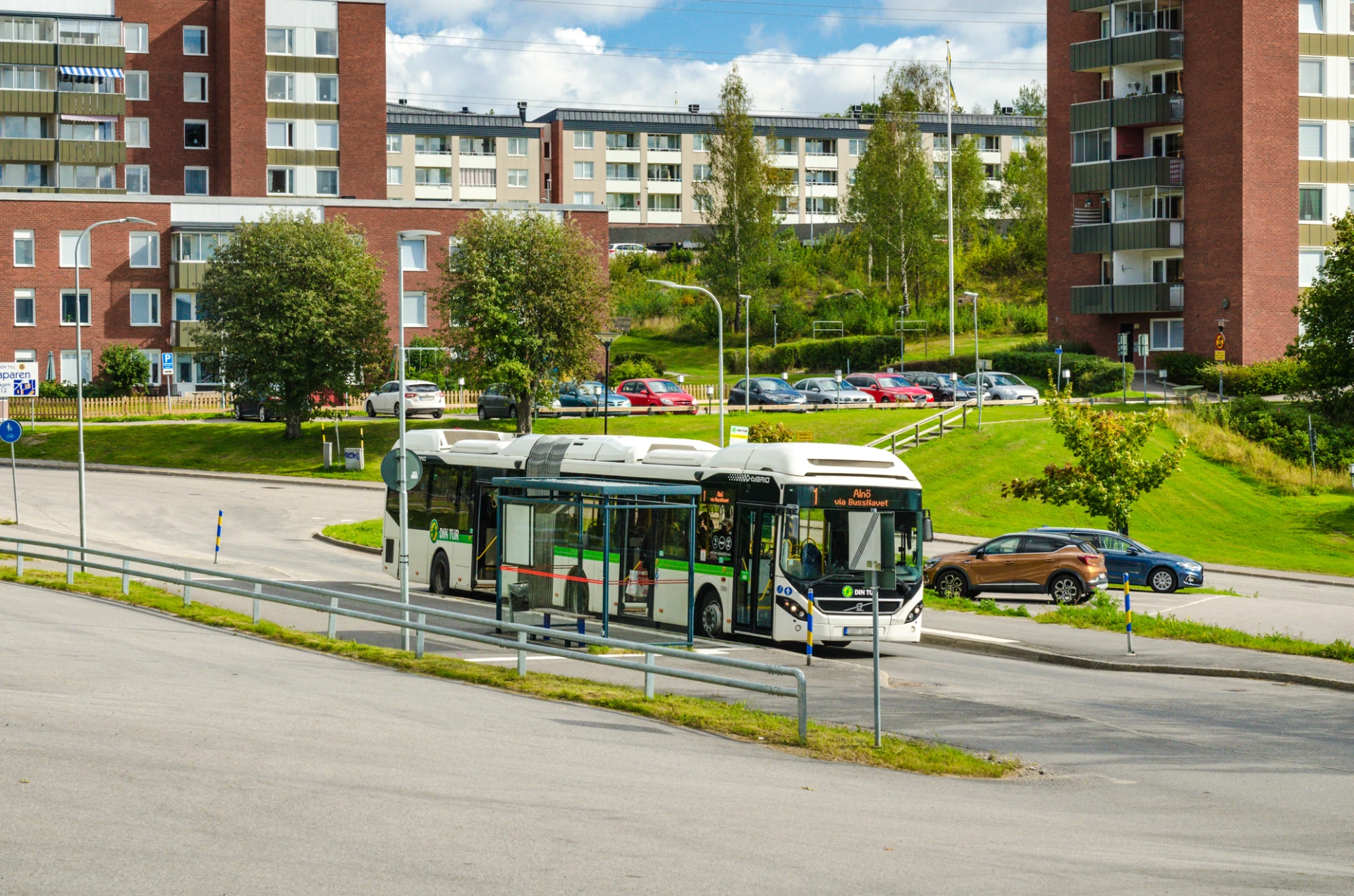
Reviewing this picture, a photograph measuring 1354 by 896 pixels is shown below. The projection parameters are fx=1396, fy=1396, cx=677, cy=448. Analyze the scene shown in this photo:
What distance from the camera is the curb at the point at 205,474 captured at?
49.5 meters

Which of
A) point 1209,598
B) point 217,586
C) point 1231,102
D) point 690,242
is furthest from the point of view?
point 690,242

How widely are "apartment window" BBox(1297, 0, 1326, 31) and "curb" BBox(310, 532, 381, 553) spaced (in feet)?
163

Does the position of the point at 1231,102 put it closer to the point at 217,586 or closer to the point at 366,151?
the point at 366,151

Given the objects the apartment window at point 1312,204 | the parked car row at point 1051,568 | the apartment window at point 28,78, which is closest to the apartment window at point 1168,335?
the apartment window at point 1312,204

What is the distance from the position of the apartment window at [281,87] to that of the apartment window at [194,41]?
5530 millimetres

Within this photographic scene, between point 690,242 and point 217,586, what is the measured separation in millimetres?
94900

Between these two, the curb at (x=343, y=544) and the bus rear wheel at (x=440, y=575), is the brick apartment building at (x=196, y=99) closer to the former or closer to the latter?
the curb at (x=343, y=544)

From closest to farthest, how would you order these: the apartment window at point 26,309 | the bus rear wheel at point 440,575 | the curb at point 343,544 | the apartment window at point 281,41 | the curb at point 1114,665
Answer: the curb at point 1114,665
the bus rear wheel at point 440,575
the curb at point 343,544
the apartment window at point 26,309
the apartment window at point 281,41

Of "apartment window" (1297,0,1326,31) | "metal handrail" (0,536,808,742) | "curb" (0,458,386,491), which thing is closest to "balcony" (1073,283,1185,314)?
"apartment window" (1297,0,1326,31)

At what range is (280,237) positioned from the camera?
186ft

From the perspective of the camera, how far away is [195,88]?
275ft

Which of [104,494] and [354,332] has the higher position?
[354,332]

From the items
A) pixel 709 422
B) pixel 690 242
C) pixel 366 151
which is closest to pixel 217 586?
pixel 709 422

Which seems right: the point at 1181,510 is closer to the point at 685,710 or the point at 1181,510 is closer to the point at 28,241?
the point at 685,710
